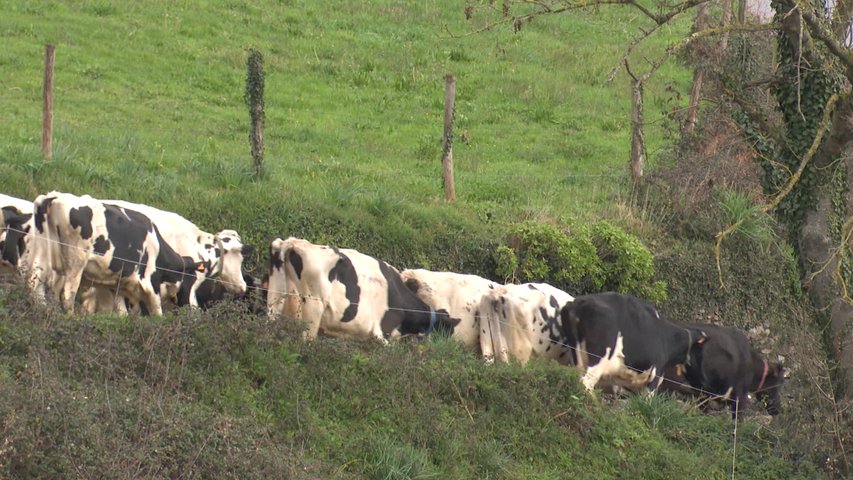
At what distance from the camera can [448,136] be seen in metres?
18.9

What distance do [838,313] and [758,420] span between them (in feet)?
6.12

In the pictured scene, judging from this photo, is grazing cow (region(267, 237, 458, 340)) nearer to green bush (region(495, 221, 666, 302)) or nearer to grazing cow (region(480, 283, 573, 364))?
grazing cow (region(480, 283, 573, 364))

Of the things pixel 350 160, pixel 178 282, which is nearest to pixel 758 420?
pixel 178 282

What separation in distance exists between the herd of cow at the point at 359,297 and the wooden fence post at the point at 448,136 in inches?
133

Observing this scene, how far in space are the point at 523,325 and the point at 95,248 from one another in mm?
5270

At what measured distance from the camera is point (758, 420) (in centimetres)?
1554

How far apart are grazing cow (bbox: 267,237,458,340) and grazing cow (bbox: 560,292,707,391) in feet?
7.00

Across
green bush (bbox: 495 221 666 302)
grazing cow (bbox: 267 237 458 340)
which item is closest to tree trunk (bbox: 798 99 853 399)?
green bush (bbox: 495 221 666 302)

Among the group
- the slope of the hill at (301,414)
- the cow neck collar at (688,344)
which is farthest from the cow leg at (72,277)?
the cow neck collar at (688,344)

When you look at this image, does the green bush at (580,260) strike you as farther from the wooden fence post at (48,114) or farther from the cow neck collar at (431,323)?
the wooden fence post at (48,114)

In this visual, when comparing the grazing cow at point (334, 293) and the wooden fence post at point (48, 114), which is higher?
the wooden fence post at point (48, 114)

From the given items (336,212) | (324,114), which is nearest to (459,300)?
(336,212)

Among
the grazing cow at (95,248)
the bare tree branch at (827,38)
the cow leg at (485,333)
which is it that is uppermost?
the bare tree branch at (827,38)

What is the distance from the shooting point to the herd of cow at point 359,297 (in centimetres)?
1376
